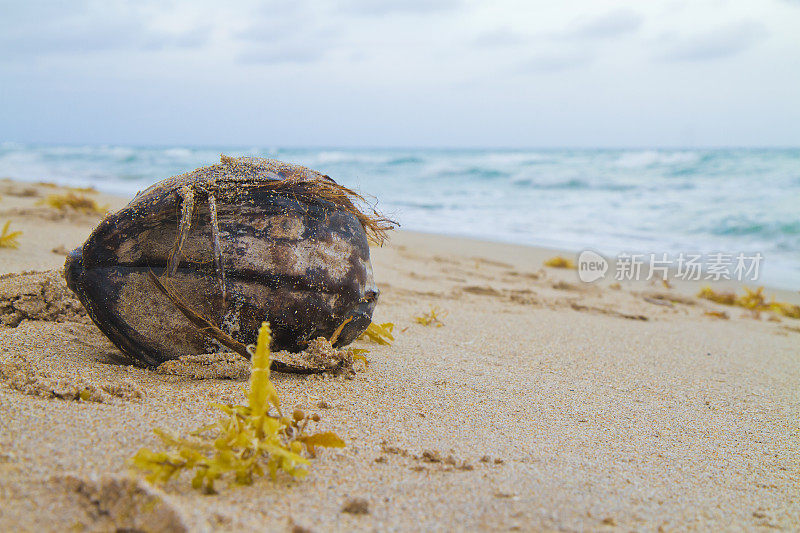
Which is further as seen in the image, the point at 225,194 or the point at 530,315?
the point at 530,315

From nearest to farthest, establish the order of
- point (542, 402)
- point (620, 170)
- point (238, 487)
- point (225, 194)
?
point (238, 487)
point (225, 194)
point (542, 402)
point (620, 170)

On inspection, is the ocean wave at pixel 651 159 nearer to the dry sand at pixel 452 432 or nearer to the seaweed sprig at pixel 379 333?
the dry sand at pixel 452 432

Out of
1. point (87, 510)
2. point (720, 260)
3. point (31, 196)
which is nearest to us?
point (87, 510)

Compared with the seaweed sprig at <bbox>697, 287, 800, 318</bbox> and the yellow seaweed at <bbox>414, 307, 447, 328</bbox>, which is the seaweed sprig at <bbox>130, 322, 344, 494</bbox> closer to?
the yellow seaweed at <bbox>414, 307, 447, 328</bbox>

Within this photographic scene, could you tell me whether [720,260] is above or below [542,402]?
above

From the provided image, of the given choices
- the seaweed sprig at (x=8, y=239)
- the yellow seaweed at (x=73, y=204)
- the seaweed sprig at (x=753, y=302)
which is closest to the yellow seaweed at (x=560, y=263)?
the seaweed sprig at (x=753, y=302)

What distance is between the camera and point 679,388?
2482 mm

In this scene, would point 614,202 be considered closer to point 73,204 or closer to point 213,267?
point 73,204

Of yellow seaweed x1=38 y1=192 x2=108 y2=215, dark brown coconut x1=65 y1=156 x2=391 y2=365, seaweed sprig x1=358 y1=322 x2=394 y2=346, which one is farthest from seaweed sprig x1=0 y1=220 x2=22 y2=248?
seaweed sprig x1=358 y1=322 x2=394 y2=346

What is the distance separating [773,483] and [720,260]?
606 centimetres

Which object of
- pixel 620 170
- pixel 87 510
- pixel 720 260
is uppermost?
pixel 620 170

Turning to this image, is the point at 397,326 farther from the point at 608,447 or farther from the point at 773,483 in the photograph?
the point at 773,483

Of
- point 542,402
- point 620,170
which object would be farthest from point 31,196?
point 620,170

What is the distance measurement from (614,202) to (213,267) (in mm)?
12390
